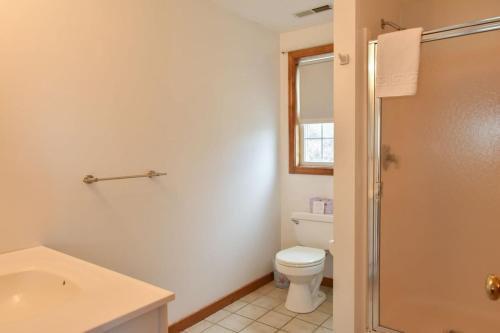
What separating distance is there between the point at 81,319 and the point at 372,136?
1.76 meters

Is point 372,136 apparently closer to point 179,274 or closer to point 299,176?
point 299,176

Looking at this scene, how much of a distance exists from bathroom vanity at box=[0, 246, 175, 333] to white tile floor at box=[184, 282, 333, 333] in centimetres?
137

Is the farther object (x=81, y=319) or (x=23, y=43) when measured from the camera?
(x=23, y=43)

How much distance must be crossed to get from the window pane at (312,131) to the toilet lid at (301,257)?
1.07m

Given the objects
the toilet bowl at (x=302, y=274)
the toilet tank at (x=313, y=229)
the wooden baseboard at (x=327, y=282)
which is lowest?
the wooden baseboard at (x=327, y=282)

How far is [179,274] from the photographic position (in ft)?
8.23

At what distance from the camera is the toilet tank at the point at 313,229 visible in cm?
304

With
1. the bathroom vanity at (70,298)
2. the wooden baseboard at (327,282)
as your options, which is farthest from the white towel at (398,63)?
the wooden baseboard at (327,282)

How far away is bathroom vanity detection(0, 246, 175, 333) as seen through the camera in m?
0.96

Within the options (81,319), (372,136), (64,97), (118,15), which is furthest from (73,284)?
(372,136)

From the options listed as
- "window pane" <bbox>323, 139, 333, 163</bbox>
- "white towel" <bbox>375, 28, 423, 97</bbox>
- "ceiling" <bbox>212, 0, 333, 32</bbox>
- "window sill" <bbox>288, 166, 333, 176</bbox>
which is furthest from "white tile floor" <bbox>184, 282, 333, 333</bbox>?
"ceiling" <bbox>212, 0, 333, 32</bbox>

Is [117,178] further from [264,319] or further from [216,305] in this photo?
[264,319]

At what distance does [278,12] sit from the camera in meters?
2.89

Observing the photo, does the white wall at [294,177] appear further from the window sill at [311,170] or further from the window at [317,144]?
the window at [317,144]
